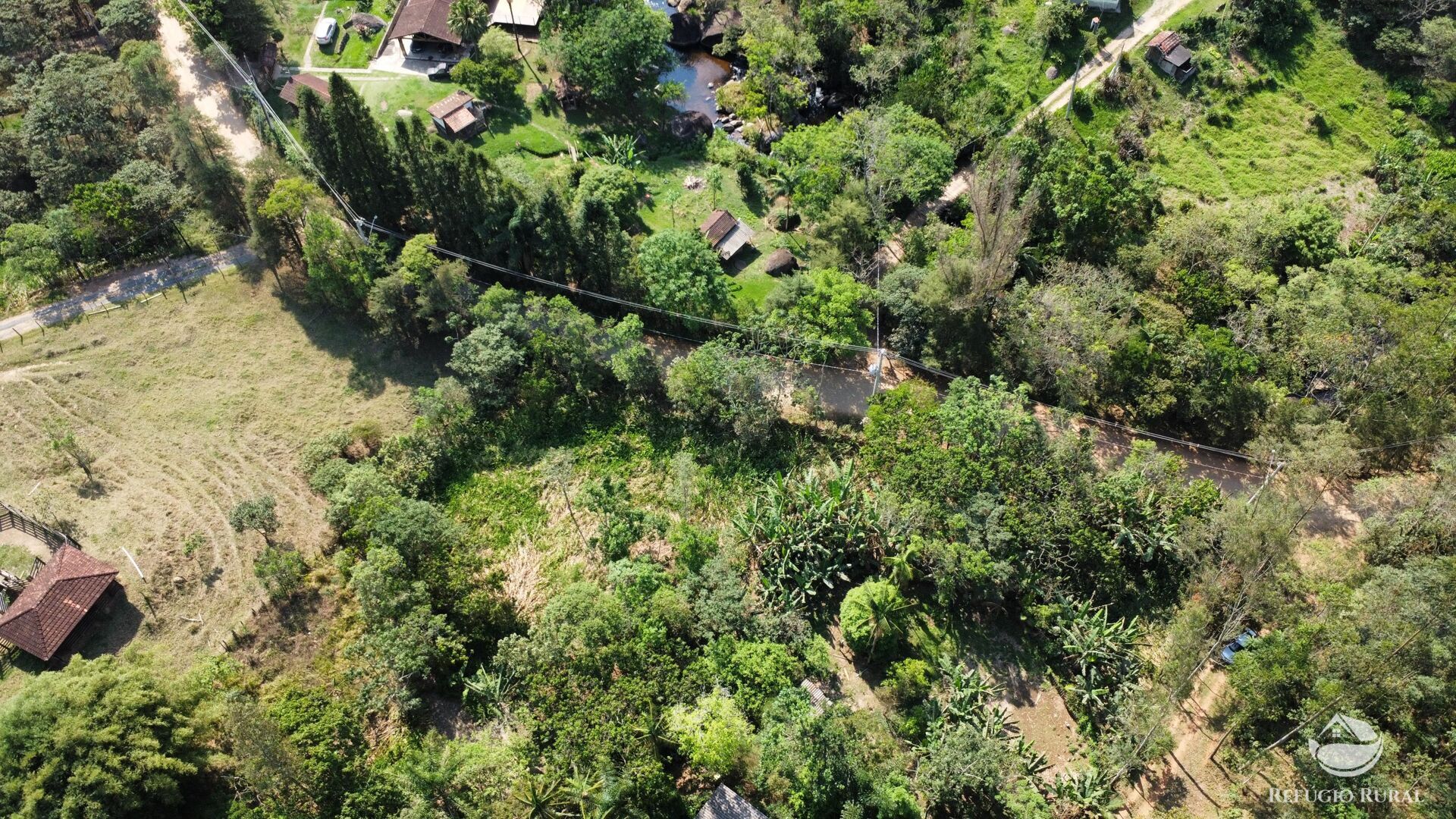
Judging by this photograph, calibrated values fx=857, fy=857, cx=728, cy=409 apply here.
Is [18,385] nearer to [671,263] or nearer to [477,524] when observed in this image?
[477,524]

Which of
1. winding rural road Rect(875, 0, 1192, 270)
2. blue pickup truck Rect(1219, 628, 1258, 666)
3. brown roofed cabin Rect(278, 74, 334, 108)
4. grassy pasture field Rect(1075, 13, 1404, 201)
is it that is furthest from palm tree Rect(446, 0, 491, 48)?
blue pickup truck Rect(1219, 628, 1258, 666)

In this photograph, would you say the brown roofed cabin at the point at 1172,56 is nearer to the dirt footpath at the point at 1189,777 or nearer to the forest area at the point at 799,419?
the forest area at the point at 799,419

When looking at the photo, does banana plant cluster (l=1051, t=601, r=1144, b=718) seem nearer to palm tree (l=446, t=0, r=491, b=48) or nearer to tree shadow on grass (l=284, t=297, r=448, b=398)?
tree shadow on grass (l=284, t=297, r=448, b=398)

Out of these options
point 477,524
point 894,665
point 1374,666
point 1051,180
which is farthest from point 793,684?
point 1051,180

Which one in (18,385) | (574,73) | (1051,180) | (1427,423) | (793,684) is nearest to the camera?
(793,684)

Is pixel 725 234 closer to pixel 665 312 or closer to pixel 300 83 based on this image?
pixel 665 312
